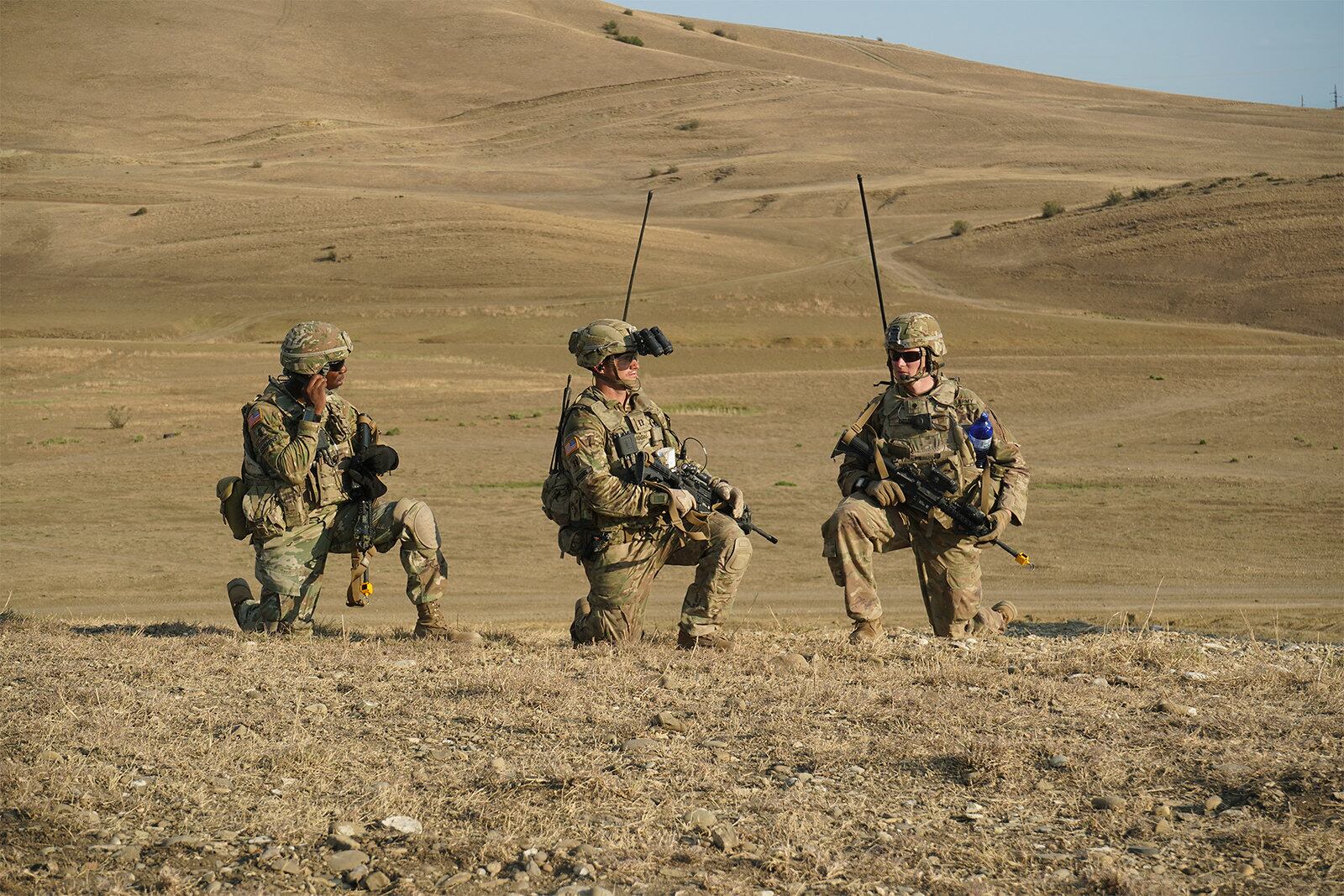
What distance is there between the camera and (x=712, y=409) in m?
24.3

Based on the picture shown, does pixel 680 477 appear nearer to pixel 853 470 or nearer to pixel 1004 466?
pixel 853 470

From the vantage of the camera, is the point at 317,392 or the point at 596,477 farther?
the point at 317,392

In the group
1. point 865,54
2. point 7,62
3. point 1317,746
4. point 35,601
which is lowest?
point 35,601

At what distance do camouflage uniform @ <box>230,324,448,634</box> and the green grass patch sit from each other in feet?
49.6

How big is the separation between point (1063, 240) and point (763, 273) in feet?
36.2

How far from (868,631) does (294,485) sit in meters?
3.39

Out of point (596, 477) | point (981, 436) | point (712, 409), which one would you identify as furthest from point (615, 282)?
point (596, 477)

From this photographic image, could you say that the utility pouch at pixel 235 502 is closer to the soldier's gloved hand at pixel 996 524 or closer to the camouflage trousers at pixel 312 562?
the camouflage trousers at pixel 312 562

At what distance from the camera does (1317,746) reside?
567 cm

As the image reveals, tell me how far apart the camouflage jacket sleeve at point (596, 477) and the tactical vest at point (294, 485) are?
4.80ft

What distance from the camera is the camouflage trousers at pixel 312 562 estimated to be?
831cm

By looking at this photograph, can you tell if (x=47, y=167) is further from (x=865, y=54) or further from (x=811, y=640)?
(x=865, y=54)

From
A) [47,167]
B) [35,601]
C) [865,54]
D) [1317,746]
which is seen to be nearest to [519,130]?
[47,167]

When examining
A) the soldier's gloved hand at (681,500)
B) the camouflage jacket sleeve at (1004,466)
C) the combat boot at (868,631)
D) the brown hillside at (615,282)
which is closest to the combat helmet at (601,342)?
the soldier's gloved hand at (681,500)
